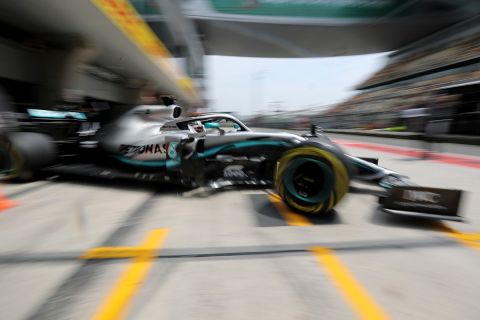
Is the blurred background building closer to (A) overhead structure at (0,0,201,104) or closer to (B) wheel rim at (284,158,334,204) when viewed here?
(A) overhead structure at (0,0,201,104)

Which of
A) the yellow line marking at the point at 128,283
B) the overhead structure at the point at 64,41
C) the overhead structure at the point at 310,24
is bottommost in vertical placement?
the yellow line marking at the point at 128,283

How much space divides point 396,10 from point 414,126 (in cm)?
3729

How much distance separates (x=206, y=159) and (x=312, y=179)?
1.60 m

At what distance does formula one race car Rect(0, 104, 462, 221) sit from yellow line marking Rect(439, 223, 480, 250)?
4.9 inches

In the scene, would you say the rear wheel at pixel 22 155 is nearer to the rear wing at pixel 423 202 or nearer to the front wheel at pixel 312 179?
the front wheel at pixel 312 179

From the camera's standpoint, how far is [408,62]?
132ft

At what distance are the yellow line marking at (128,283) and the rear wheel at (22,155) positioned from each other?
122 inches

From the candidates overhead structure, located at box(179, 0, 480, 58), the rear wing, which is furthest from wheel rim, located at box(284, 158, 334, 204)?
overhead structure, located at box(179, 0, 480, 58)

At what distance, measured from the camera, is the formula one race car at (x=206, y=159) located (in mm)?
2988

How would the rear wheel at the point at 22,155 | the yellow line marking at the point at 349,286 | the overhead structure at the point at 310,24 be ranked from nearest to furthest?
the yellow line marking at the point at 349,286 < the rear wheel at the point at 22,155 < the overhead structure at the point at 310,24

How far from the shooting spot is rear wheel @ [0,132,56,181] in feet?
15.2

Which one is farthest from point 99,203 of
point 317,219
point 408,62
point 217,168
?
point 408,62

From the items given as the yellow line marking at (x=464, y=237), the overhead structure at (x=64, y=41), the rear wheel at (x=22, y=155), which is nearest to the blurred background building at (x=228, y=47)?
the overhead structure at (x=64, y=41)

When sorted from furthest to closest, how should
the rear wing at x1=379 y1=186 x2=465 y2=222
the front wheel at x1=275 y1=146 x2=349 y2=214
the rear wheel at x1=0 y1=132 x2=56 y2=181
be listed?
the rear wheel at x1=0 y1=132 x2=56 y2=181 → the front wheel at x1=275 y1=146 x2=349 y2=214 → the rear wing at x1=379 y1=186 x2=465 y2=222
